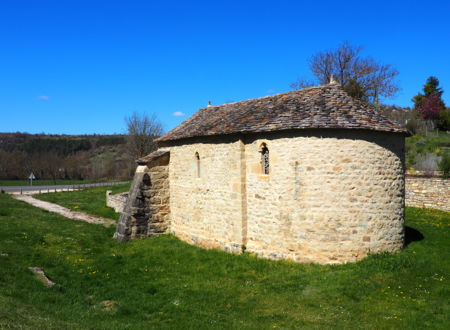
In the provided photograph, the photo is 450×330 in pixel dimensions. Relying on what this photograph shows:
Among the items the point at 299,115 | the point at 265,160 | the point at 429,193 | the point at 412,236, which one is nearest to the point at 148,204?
the point at 265,160

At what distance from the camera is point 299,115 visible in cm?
1141

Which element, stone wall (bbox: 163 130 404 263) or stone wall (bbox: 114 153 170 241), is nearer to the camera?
stone wall (bbox: 163 130 404 263)

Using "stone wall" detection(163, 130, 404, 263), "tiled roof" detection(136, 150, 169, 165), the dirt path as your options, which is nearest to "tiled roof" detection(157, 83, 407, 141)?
"stone wall" detection(163, 130, 404, 263)

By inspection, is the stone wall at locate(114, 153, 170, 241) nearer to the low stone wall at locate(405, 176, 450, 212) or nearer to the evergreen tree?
the low stone wall at locate(405, 176, 450, 212)

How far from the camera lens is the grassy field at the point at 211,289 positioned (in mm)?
7402

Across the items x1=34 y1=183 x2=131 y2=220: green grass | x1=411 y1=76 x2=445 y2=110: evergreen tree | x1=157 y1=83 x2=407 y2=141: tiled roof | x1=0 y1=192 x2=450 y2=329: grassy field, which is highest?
x1=411 y1=76 x2=445 y2=110: evergreen tree

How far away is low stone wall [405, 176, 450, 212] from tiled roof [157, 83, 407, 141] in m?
10.8

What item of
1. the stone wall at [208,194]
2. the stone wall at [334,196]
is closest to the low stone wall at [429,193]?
the stone wall at [334,196]

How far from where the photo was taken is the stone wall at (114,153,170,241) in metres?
15.1

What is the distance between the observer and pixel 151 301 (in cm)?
881

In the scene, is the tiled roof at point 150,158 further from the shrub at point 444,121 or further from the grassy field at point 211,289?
the shrub at point 444,121

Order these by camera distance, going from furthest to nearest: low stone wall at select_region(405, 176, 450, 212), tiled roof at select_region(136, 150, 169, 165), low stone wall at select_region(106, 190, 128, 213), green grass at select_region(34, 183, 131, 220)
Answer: green grass at select_region(34, 183, 131, 220)
low stone wall at select_region(106, 190, 128, 213)
low stone wall at select_region(405, 176, 450, 212)
tiled roof at select_region(136, 150, 169, 165)

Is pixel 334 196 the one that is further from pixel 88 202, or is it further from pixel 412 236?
pixel 88 202

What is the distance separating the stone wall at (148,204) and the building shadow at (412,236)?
9.87 meters
